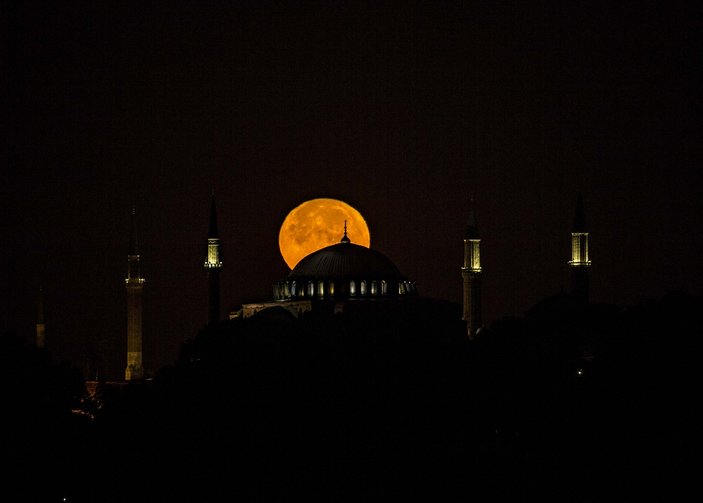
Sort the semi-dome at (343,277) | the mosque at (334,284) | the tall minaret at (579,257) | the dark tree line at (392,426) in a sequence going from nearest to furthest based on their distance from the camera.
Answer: the dark tree line at (392,426)
the tall minaret at (579,257)
the mosque at (334,284)
the semi-dome at (343,277)

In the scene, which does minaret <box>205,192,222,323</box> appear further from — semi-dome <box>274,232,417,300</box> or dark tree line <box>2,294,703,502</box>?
dark tree line <box>2,294,703,502</box>

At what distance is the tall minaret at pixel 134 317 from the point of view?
67.1m

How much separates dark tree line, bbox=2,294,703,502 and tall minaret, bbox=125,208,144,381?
22.9 m

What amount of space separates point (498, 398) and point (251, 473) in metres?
6.44

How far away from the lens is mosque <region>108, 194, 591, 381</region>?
212ft

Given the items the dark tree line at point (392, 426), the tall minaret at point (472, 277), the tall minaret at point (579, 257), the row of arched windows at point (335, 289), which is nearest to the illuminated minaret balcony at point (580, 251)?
the tall minaret at point (579, 257)

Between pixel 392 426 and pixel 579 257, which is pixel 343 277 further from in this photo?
pixel 392 426

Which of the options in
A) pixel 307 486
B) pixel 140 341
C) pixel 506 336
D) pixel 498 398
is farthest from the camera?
pixel 140 341

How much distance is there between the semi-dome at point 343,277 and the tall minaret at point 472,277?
3.94 metres

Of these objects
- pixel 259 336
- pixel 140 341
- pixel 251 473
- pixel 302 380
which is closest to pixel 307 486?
pixel 251 473

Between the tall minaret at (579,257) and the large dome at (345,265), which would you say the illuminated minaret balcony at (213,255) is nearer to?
the large dome at (345,265)

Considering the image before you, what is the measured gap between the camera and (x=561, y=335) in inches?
2041

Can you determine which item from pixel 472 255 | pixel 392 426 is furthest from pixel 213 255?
pixel 392 426

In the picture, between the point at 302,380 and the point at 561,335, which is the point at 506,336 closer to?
the point at 561,335
